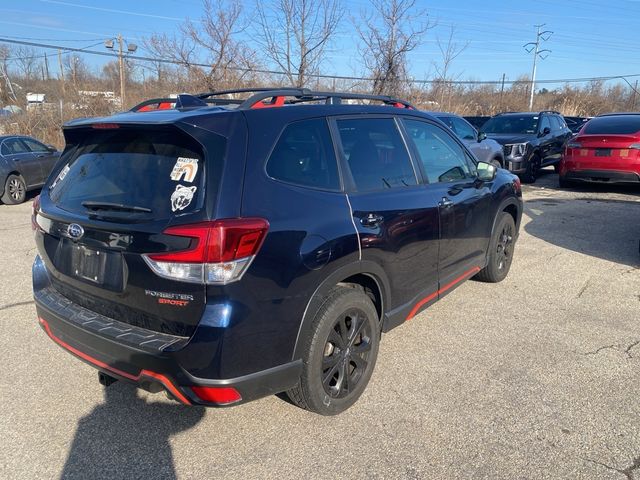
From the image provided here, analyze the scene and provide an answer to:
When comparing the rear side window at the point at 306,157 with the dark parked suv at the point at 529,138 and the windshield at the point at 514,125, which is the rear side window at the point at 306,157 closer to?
the dark parked suv at the point at 529,138

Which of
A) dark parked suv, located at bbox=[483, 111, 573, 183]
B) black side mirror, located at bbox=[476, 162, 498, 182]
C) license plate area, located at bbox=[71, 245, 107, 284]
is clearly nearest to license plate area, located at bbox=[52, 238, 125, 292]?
license plate area, located at bbox=[71, 245, 107, 284]

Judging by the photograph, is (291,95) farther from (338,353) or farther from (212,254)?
(338,353)

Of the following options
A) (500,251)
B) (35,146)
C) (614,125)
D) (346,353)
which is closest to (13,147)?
(35,146)

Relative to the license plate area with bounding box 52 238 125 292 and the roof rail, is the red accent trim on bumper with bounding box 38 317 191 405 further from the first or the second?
the roof rail

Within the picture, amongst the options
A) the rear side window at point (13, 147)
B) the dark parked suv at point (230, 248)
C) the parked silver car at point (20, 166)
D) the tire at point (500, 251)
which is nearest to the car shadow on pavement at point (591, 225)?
the tire at point (500, 251)

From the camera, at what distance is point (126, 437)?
9.05 ft

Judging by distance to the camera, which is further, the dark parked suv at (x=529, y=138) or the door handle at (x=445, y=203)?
the dark parked suv at (x=529, y=138)

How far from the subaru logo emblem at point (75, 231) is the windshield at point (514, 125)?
12.9m

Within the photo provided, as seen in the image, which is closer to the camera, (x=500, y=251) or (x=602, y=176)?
(x=500, y=251)

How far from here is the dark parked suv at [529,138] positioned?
1228 centimetres

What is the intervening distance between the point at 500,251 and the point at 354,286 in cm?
278

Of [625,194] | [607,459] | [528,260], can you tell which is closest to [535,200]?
[625,194]

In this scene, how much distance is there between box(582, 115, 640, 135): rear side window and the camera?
10.1 m

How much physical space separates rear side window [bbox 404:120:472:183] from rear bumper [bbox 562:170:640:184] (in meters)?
7.35
